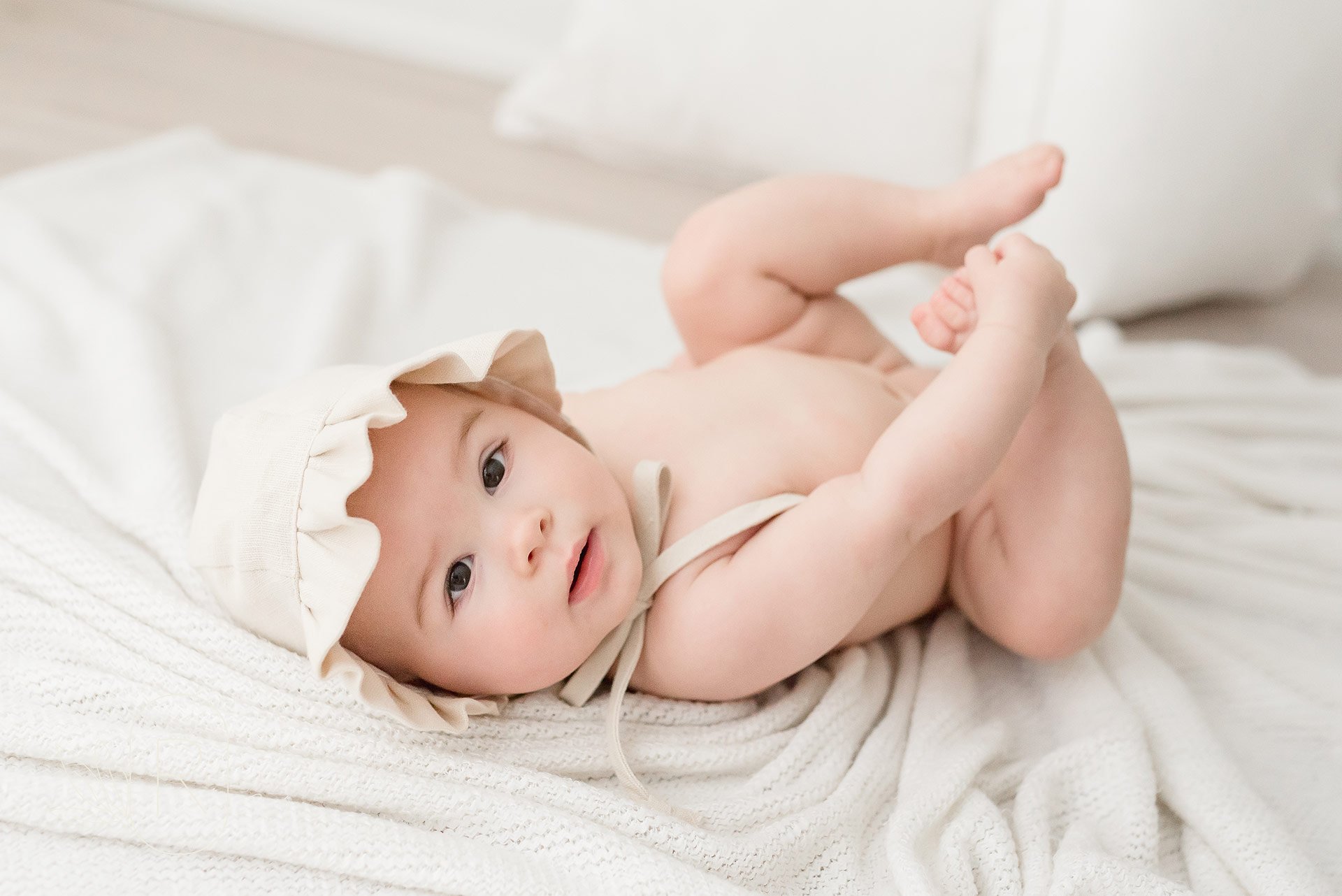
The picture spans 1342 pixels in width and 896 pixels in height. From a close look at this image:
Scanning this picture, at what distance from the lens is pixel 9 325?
50.3 inches

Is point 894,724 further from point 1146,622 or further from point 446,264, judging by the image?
point 446,264

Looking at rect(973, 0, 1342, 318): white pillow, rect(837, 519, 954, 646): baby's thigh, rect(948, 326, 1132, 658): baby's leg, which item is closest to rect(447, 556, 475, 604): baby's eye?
rect(837, 519, 954, 646): baby's thigh

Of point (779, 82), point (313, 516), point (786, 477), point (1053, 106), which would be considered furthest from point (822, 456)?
point (779, 82)

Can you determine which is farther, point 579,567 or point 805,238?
point 805,238

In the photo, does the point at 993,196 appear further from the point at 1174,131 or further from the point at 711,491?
the point at 1174,131

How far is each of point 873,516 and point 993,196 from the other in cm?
39

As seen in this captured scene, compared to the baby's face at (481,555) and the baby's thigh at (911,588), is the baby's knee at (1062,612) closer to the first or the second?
the baby's thigh at (911,588)

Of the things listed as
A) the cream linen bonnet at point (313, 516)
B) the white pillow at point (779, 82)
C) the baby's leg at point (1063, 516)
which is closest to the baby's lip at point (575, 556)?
the cream linen bonnet at point (313, 516)

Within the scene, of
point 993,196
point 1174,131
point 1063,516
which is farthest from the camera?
point 1174,131

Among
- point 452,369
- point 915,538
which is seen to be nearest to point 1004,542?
point 915,538

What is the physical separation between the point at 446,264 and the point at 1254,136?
109 cm

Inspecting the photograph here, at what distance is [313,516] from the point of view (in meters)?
0.78

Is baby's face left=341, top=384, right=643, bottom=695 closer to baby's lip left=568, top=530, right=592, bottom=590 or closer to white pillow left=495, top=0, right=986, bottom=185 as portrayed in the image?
baby's lip left=568, top=530, right=592, bottom=590

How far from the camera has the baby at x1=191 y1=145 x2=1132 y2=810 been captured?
831 millimetres
